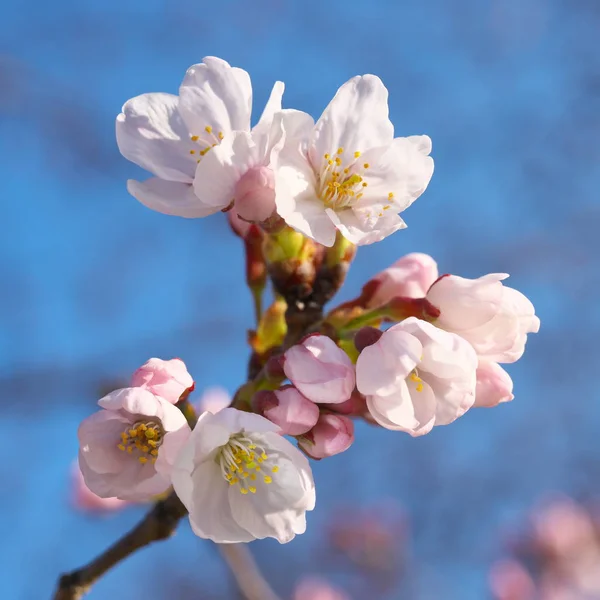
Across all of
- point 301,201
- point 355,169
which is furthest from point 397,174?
point 301,201

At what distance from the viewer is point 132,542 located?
157 cm

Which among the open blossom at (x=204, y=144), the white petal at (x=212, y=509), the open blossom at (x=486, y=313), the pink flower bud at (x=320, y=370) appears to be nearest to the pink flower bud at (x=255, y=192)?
the open blossom at (x=204, y=144)

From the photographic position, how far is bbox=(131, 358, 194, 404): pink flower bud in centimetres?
146

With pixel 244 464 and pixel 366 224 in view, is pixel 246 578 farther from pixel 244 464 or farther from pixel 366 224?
pixel 366 224

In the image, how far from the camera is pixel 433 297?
1.63 m

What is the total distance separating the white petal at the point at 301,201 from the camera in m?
1.56

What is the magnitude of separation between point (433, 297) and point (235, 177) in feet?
1.68

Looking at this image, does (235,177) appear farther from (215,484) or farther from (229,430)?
(215,484)

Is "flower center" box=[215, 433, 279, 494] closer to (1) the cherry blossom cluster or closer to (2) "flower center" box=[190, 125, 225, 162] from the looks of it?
(1) the cherry blossom cluster

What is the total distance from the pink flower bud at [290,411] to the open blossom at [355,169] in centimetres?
35

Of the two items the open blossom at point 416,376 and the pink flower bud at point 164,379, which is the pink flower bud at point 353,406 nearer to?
the open blossom at point 416,376

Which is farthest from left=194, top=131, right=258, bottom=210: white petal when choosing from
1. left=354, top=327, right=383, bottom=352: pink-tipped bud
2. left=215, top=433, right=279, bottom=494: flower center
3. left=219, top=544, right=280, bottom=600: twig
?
left=219, top=544, right=280, bottom=600: twig

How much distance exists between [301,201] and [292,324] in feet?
0.96

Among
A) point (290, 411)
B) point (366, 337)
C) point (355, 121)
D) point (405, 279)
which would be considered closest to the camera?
point (290, 411)
